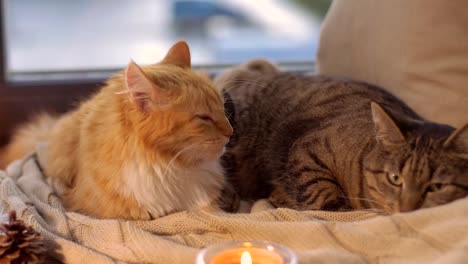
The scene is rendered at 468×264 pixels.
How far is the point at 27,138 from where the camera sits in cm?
218

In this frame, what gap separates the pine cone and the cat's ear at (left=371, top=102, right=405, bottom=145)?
0.88 m

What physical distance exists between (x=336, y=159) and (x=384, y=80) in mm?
429

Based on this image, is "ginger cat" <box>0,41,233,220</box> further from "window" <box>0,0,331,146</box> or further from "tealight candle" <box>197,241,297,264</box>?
"window" <box>0,0,331,146</box>

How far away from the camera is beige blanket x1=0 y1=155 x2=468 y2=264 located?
1248mm

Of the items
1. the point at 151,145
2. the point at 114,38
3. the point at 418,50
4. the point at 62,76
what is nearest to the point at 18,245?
the point at 151,145

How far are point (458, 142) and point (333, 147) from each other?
0.40m

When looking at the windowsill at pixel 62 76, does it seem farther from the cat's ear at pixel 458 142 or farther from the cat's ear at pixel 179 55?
the cat's ear at pixel 458 142

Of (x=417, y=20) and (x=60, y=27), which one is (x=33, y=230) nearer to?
(x=417, y=20)

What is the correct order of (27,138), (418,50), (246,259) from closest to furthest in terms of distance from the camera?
(246,259) → (418,50) → (27,138)

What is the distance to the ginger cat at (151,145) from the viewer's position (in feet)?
4.66

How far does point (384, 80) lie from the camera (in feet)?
6.32

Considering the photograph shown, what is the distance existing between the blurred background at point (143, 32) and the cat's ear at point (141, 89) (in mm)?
1375

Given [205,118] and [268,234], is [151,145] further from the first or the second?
[268,234]

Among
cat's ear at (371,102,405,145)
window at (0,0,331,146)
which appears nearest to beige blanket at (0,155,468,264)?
cat's ear at (371,102,405,145)
